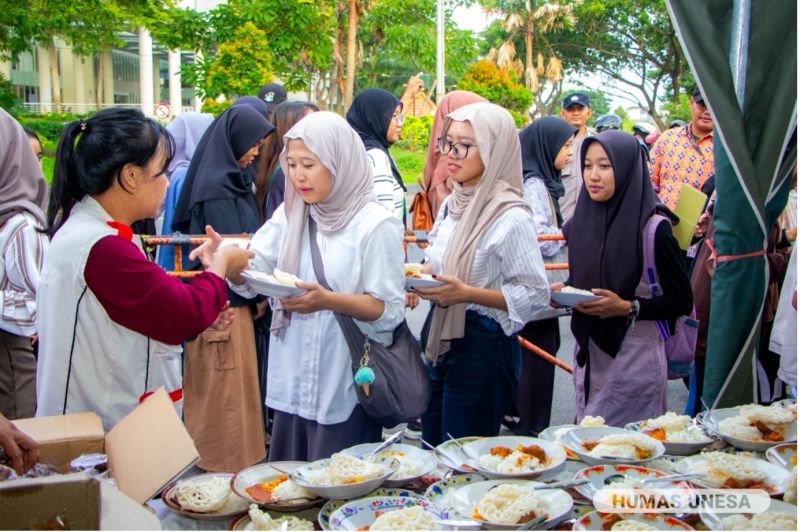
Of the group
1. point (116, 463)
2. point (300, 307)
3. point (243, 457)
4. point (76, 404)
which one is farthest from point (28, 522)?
point (243, 457)

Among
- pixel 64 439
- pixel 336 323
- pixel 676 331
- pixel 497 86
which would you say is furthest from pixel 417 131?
pixel 64 439

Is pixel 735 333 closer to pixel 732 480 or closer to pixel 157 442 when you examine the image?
pixel 732 480

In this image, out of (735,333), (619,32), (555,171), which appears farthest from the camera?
(619,32)

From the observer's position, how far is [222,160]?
4.26 meters

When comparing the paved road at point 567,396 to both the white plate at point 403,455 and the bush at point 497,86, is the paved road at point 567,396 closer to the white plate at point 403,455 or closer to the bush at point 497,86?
the white plate at point 403,455

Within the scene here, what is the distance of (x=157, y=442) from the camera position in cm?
200

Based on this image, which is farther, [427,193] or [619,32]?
[619,32]

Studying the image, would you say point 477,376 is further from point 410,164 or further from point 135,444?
point 410,164

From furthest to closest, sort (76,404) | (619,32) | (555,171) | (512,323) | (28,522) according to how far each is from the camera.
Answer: (619,32)
(555,171)
(512,323)
(76,404)
(28,522)

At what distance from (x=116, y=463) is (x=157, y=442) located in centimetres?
11

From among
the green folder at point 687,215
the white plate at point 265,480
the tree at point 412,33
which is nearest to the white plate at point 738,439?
the green folder at point 687,215

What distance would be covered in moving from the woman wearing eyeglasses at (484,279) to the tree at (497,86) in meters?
24.0

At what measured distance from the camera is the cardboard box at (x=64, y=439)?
205 centimetres

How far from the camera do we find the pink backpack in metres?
3.47
